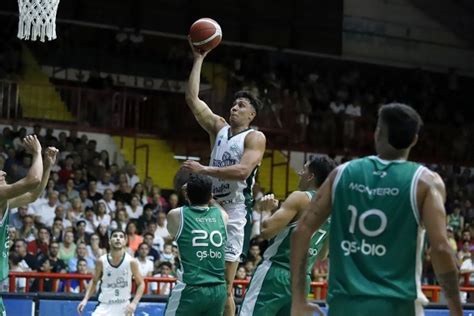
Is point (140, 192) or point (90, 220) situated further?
point (140, 192)

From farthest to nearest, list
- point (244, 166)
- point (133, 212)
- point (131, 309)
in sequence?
point (133, 212), point (131, 309), point (244, 166)

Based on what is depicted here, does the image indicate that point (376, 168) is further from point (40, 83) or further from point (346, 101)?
point (346, 101)

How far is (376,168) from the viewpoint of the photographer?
5035 millimetres

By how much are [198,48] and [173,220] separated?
5.80ft

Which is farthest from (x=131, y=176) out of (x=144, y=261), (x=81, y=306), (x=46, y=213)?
(x=81, y=306)

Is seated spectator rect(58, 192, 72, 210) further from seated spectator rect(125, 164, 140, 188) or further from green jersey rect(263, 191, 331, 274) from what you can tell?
green jersey rect(263, 191, 331, 274)

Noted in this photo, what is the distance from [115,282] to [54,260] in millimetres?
2767

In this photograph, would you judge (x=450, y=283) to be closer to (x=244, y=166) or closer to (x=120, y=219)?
(x=244, y=166)

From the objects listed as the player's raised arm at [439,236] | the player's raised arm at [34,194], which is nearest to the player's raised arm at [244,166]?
the player's raised arm at [34,194]

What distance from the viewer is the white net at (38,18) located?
10062 millimetres

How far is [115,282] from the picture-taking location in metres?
12.7

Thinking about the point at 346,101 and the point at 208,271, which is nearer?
the point at 208,271

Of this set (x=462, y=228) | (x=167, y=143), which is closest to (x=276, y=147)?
(x=167, y=143)

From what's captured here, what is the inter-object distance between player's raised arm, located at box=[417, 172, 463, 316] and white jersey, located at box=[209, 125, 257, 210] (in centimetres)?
390
